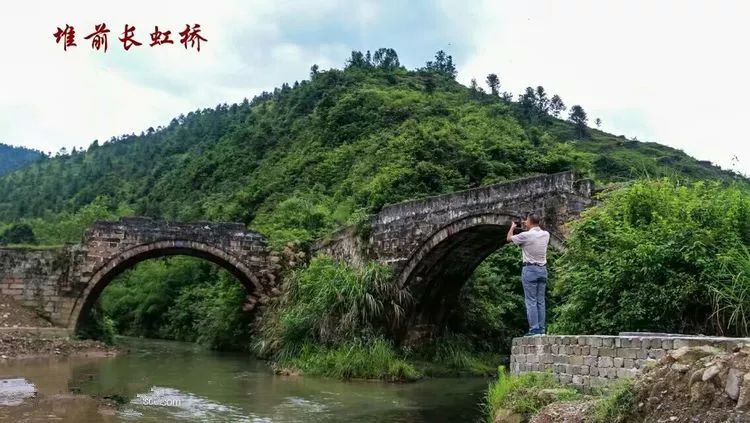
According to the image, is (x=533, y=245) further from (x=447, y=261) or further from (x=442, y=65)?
(x=442, y=65)

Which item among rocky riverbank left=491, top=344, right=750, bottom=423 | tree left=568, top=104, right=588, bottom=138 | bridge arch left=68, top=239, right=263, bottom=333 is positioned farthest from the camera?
tree left=568, top=104, right=588, bottom=138

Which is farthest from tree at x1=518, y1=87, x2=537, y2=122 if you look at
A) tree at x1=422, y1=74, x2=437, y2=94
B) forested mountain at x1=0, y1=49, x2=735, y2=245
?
tree at x1=422, y1=74, x2=437, y2=94

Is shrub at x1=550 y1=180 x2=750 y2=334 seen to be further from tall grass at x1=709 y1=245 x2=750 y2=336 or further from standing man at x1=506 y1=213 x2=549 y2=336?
standing man at x1=506 y1=213 x2=549 y2=336

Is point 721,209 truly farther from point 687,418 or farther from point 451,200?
point 451,200

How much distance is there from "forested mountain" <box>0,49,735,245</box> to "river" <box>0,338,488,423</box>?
474cm

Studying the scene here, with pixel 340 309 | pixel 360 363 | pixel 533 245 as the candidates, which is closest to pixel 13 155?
pixel 340 309

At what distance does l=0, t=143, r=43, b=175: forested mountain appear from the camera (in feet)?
390

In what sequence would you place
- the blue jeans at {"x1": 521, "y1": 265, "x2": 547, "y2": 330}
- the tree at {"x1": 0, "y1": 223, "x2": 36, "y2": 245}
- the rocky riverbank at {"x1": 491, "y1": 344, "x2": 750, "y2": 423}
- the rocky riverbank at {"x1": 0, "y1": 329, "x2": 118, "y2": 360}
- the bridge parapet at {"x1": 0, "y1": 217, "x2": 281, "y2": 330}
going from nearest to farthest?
the rocky riverbank at {"x1": 491, "y1": 344, "x2": 750, "y2": 423}, the blue jeans at {"x1": 521, "y1": 265, "x2": 547, "y2": 330}, the rocky riverbank at {"x1": 0, "y1": 329, "x2": 118, "y2": 360}, the bridge parapet at {"x1": 0, "y1": 217, "x2": 281, "y2": 330}, the tree at {"x1": 0, "y1": 223, "x2": 36, "y2": 245}

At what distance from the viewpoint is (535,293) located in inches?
284

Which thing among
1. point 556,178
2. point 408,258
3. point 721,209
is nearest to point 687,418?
point 721,209

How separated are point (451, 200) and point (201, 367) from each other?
6749 millimetres

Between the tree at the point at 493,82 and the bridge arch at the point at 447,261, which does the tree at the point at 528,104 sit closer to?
the tree at the point at 493,82

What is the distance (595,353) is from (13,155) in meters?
136

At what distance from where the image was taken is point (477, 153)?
24453mm
